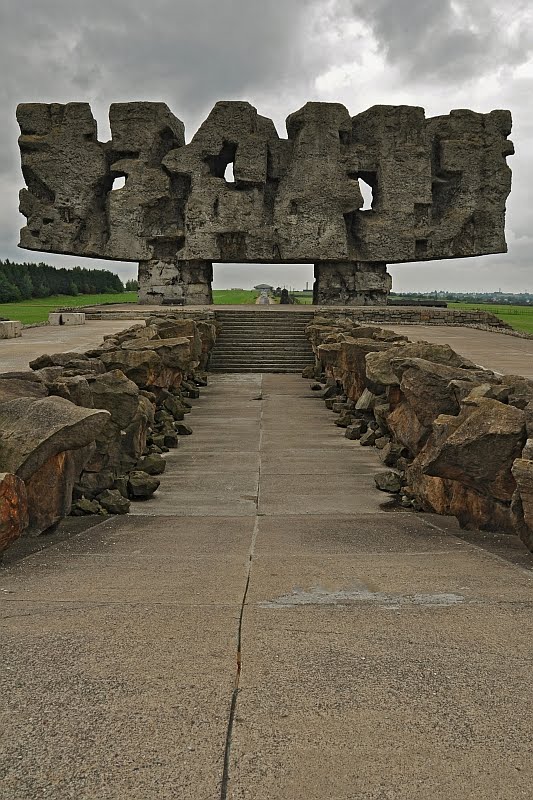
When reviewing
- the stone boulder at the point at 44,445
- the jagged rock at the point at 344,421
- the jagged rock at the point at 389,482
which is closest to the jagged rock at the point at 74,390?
the stone boulder at the point at 44,445

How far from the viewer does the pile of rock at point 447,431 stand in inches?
216

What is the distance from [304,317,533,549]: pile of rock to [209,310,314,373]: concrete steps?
789 cm

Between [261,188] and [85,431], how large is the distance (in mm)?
28294

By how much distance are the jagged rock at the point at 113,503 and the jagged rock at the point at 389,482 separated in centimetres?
307

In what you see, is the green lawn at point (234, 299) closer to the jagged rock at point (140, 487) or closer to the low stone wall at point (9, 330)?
the low stone wall at point (9, 330)

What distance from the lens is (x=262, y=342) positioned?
75.9ft

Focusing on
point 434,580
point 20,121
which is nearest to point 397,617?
point 434,580

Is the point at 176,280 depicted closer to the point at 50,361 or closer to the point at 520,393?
the point at 50,361

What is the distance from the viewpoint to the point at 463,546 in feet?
17.0

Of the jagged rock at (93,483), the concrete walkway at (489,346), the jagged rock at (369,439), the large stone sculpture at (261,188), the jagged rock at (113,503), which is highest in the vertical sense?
the large stone sculpture at (261,188)

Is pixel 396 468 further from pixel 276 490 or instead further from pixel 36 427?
pixel 36 427

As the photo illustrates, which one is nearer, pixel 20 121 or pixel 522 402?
pixel 522 402

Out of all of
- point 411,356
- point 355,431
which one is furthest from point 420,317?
point 411,356

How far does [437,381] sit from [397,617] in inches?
192
